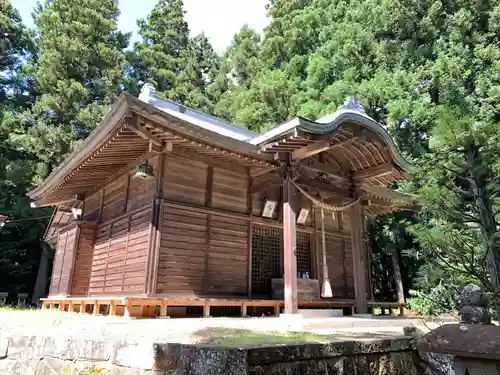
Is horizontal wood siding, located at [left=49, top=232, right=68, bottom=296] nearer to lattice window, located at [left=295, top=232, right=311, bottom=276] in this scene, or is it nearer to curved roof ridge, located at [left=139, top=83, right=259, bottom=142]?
curved roof ridge, located at [left=139, top=83, right=259, bottom=142]

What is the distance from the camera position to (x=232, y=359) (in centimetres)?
285

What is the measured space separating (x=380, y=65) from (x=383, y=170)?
A: 45.0 feet

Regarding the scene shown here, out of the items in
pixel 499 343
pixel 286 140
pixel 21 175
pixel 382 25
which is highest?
pixel 382 25

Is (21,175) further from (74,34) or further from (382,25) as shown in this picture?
(382,25)

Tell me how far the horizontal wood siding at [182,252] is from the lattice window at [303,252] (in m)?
3.30

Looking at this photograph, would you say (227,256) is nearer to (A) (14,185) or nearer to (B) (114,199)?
(B) (114,199)

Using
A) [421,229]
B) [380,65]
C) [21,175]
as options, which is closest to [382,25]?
[380,65]

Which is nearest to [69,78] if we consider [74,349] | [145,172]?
[145,172]

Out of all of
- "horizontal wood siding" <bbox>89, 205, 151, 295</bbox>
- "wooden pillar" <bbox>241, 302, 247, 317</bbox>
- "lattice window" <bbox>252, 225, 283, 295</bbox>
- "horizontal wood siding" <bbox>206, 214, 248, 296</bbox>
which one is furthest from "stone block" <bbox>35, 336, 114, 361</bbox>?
"lattice window" <bbox>252, 225, 283, 295</bbox>

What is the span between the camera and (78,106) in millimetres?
22797

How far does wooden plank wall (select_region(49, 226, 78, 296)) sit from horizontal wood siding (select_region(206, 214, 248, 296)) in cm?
481

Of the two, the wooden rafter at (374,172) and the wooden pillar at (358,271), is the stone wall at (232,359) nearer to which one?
the wooden pillar at (358,271)

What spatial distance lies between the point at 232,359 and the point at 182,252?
224 inches

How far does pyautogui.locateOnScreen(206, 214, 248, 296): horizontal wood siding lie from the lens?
346 inches
